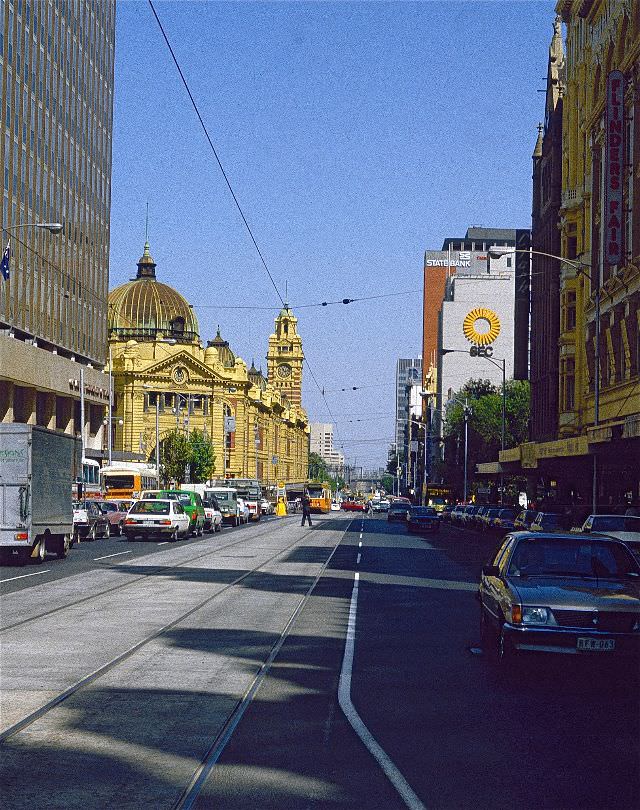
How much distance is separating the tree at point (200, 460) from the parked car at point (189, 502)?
5734cm

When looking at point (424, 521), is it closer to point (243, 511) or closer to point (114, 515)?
point (114, 515)

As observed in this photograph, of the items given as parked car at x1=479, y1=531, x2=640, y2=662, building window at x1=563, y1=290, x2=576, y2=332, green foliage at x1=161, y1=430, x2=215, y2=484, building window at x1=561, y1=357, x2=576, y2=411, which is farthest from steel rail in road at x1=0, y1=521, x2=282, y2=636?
green foliage at x1=161, y1=430, x2=215, y2=484

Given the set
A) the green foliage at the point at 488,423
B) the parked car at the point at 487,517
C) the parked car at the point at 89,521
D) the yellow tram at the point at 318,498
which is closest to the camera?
the parked car at the point at 89,521

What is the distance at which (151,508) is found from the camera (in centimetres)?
4544

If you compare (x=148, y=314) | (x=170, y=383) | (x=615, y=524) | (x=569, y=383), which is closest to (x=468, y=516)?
(x=569, y=383)

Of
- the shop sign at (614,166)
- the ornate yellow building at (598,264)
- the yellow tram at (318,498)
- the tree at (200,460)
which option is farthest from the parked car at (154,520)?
the tree at (200,460)

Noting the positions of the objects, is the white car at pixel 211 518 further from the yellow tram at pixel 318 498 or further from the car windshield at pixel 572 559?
the yellow tram at pixel 318 498

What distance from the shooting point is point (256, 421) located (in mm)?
153500

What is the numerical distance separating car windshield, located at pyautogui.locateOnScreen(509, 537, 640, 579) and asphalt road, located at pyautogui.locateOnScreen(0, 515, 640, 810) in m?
0.97

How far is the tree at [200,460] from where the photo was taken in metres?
111

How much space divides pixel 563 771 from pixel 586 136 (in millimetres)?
53479

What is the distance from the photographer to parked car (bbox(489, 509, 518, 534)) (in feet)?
179

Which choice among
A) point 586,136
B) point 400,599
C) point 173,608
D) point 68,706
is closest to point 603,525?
point 400,599

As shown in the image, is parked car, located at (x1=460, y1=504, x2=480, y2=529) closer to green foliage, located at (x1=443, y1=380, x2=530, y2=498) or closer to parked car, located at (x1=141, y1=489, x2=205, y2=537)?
parked car, located at (x1=141, y1=489, x2=205, y2=537)
